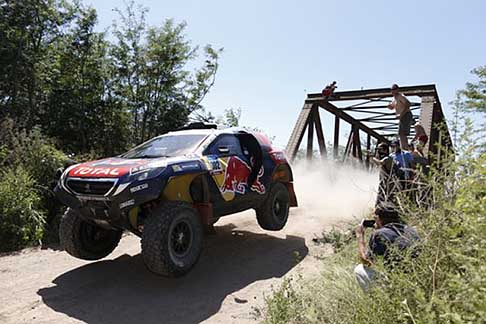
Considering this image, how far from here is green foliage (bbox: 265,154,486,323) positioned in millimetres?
1948

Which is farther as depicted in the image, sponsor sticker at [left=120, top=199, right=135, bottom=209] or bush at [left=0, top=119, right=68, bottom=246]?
bush at [left=0, top=119, right=68, bottom=246]

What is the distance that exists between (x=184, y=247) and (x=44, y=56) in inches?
427

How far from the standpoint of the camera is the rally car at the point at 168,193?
459 centimetres

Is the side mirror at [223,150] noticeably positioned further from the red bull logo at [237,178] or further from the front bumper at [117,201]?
the front bumper at [117,201]

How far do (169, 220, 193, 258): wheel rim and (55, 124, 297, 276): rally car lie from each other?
0.01 metres

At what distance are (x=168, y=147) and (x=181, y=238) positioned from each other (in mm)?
1592

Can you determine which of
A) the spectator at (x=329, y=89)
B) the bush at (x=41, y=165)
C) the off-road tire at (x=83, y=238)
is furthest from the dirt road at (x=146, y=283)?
the spectator at (x=329, y=89)

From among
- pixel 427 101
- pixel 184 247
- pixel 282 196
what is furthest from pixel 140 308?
pixel 427 101

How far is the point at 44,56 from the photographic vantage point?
12.8 m

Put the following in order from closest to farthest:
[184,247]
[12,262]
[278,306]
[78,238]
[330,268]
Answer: [278,306] → [330,268] → [184,247] → [78,238] → [12,262]

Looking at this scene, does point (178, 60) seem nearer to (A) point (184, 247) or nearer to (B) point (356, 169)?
(B) point (356, 169)

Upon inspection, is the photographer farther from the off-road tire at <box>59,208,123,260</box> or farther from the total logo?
the off-road tire at <box>59,208,123,260</box>

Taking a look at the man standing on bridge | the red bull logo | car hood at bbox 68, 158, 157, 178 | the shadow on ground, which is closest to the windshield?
car hood at bbox 68, 158, 157, 178

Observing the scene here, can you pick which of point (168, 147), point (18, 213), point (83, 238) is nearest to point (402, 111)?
point (168, 147)
